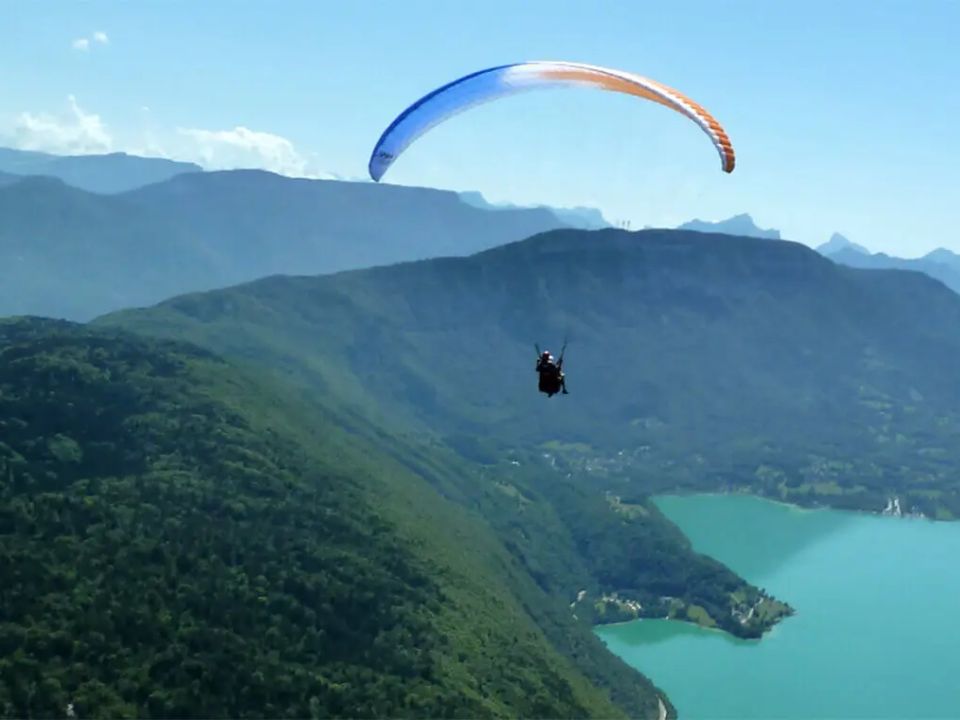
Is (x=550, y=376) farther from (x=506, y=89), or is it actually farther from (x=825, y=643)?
(x=825, y=643)

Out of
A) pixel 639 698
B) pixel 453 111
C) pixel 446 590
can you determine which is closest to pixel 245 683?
pixel 446 590

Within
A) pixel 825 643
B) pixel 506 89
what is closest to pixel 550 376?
pixel 506 89

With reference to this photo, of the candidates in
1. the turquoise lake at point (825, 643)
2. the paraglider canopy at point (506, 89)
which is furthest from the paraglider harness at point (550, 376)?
the turquoise lake at point (825, 643)

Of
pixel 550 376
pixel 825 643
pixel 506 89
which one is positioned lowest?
pixel 825 643

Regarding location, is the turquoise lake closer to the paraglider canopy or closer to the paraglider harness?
the paraglider harness

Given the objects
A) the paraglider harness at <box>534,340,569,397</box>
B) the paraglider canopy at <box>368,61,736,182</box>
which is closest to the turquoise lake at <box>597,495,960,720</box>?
the paraglider harness at <box>534,340,569,397</box>

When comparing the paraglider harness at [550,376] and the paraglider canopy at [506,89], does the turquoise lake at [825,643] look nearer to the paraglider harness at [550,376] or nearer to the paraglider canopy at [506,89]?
the paraglider harness at [550,376]

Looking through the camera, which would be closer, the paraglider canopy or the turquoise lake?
the paraglider canopy
